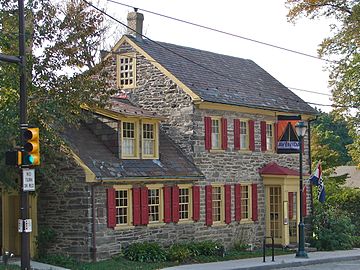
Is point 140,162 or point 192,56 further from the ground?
point 192,56

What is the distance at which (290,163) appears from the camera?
33281 mm

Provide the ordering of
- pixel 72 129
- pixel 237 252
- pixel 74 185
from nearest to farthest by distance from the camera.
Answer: pixel 74 185 → pixel 72 129 → pixel 237 252

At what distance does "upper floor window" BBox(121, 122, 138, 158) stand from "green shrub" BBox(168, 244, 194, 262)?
3.58 metres

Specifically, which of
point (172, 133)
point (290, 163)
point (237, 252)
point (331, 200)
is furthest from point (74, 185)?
point (331, 200)

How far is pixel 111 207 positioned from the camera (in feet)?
78.9

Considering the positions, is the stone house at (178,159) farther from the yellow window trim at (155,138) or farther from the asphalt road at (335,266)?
the asphalt road at (335,266)

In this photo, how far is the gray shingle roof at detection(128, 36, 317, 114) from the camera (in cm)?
2953

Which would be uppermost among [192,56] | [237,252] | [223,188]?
[192,56]

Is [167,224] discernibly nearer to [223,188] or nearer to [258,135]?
[223,188]

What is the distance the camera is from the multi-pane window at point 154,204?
85.0 ft

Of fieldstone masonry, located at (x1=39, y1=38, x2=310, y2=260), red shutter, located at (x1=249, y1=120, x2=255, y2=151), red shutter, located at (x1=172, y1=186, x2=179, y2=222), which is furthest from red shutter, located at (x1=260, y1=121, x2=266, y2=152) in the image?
red shutter, located at (x1=172, y1=186, x2=179, y2=222)

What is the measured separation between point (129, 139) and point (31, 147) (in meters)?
9.07

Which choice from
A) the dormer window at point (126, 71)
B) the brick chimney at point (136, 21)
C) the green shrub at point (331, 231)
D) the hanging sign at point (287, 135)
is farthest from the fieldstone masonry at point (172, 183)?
the green shrub at point (331, 231)

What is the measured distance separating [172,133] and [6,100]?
9365 millimetres
